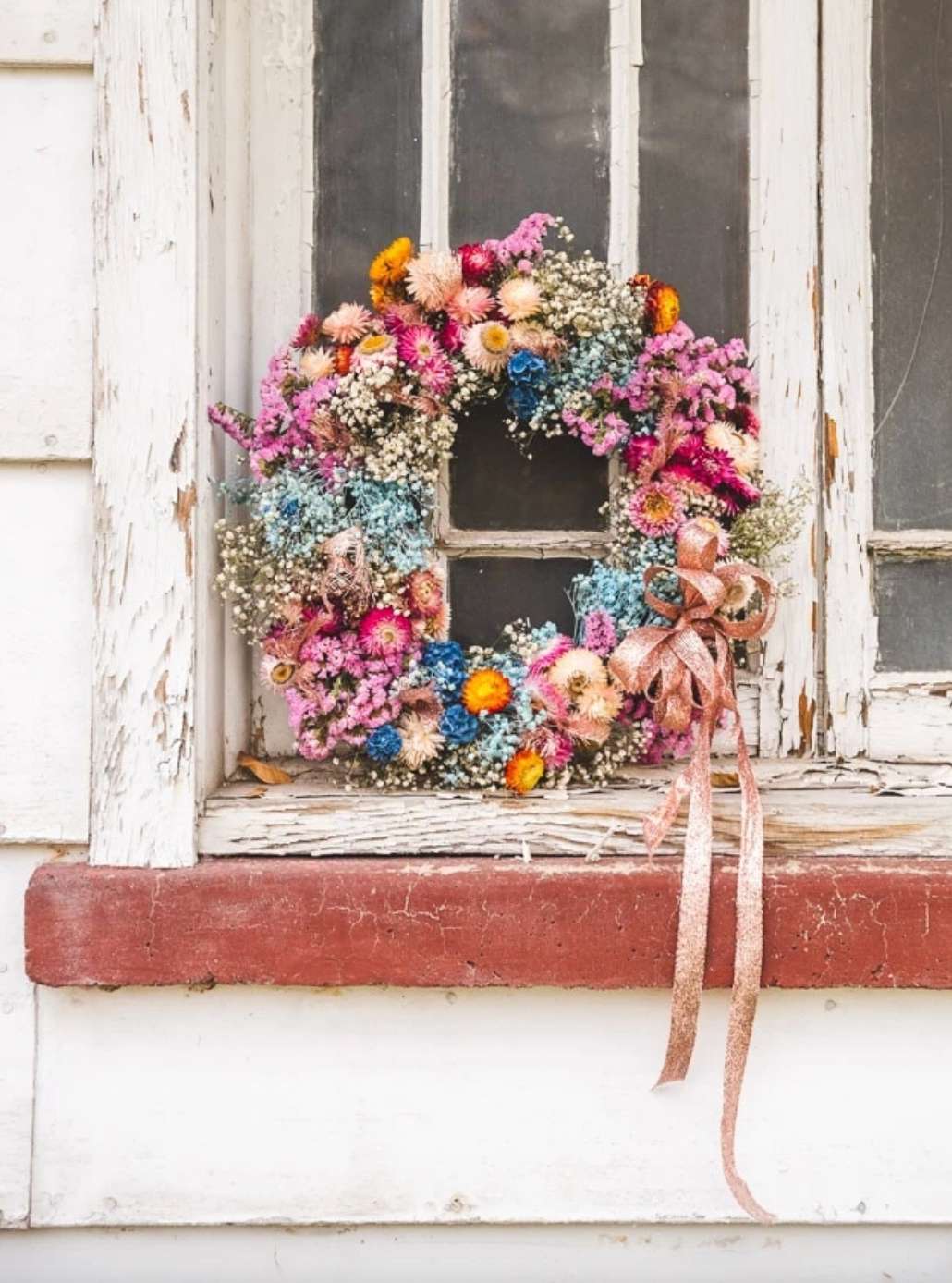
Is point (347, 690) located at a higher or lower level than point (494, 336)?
lower

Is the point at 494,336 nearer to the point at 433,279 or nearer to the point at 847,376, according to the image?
the point at 433,279

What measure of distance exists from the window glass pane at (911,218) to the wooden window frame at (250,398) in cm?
4

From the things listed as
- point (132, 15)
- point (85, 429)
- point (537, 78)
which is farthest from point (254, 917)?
point (537, 78)

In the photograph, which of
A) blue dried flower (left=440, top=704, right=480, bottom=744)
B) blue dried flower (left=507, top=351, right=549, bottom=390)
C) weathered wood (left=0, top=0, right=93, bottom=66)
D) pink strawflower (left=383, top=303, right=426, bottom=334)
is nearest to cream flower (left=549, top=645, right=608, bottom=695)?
blue dried flower (left=440, top=704, right=480, bottom=744)

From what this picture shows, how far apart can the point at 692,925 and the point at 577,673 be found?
0.33m

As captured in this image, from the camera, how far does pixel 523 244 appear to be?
4.65 ft

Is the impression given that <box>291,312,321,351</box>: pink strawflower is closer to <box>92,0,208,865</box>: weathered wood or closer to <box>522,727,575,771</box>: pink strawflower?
<box>92,0,208,865</box>: weathered wood

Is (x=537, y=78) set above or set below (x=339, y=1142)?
above

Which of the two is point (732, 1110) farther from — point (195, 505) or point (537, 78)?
point (537, 78)

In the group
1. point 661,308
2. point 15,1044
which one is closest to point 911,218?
point 661,308

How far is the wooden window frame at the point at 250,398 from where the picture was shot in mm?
1294

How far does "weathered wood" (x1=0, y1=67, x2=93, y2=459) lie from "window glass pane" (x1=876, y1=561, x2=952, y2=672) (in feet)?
3.52

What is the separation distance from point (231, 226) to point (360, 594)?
0.53 metres

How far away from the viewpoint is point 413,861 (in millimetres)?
1300
